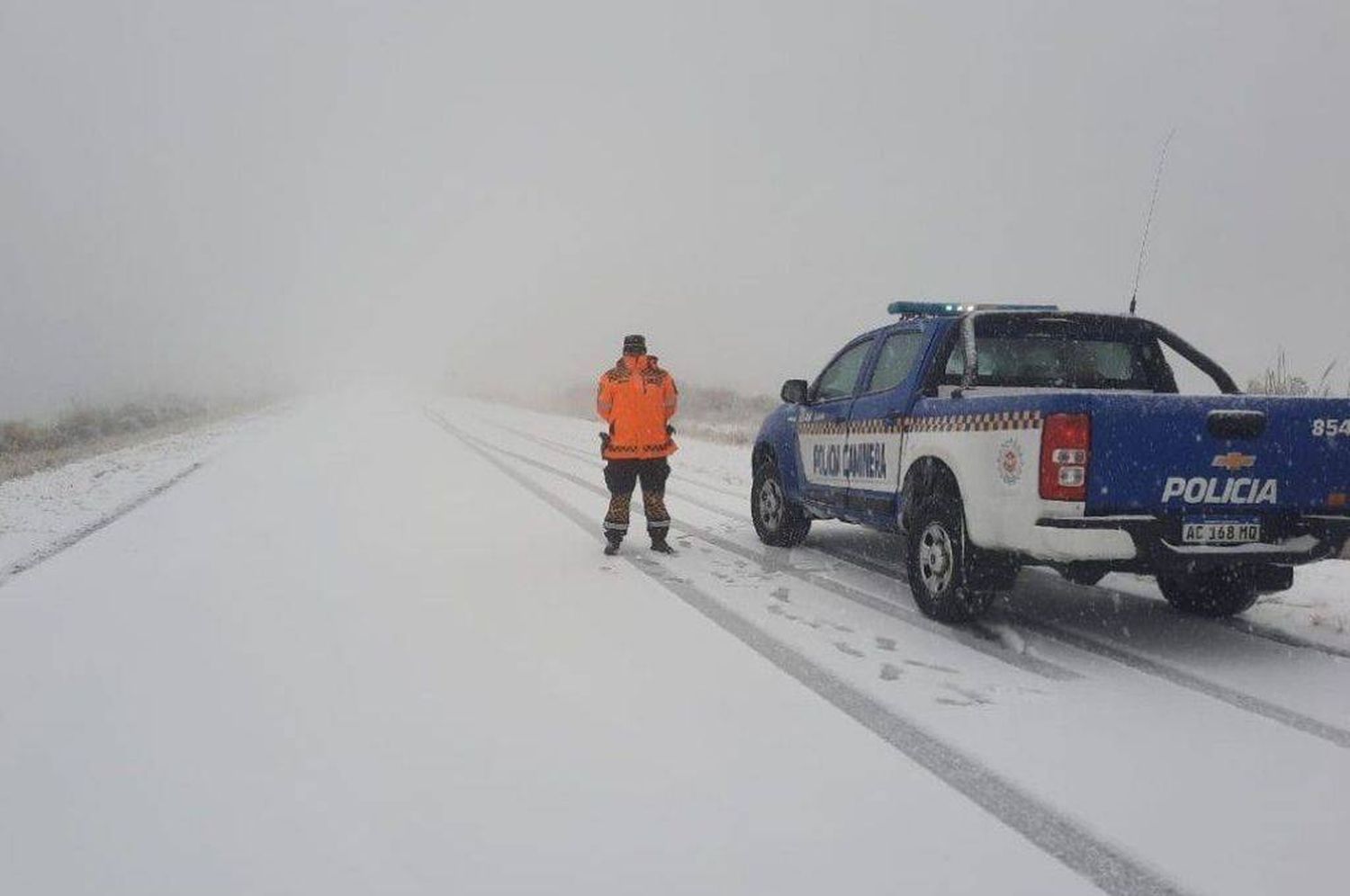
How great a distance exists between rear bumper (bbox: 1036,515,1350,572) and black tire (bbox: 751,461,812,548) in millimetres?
3487

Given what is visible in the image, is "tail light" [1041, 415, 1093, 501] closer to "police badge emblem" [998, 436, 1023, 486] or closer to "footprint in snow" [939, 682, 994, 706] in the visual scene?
"police badge emblem" [998, 436, 1023, 486]

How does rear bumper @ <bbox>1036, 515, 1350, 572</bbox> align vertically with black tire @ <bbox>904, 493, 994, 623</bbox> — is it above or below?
above

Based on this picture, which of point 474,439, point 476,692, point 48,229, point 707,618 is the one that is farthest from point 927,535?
Result: point 48,229

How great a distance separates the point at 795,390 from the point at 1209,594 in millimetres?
3325

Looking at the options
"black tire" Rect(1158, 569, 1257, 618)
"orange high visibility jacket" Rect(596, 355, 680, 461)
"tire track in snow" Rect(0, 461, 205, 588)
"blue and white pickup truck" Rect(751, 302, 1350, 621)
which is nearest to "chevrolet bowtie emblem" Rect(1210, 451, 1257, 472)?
"blue and white pickup truck" Rect(751, 302, 1350, 621)

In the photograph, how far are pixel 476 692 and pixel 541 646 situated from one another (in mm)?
752

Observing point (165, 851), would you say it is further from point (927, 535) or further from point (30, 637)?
point (927, 535)

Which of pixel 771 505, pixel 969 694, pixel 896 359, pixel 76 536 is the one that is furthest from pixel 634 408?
pixel 76 536

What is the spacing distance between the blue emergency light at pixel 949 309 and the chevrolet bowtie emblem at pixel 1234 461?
64.3 inches

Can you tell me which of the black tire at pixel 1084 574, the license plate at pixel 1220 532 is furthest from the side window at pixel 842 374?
the license plate at pixel 1220 532

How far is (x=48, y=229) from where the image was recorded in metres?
145

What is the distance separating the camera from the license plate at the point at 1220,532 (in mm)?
4301

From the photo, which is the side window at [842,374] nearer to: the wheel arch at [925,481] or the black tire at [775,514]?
the black tire at [775,514]

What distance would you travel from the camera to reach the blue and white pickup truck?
4.24 m
